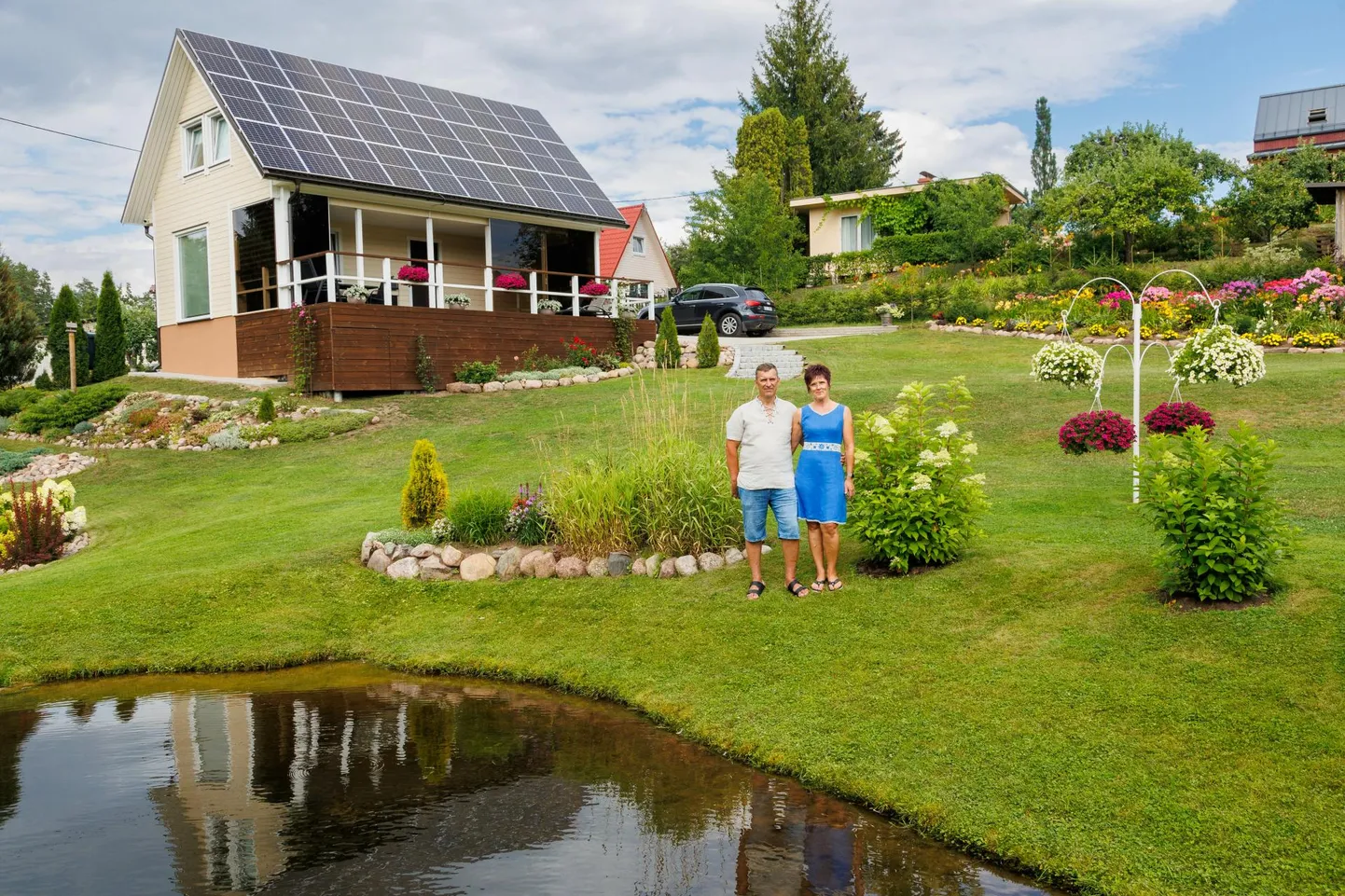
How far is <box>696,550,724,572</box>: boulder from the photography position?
8.25 meters

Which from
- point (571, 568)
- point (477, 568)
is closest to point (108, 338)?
point (477, 568)

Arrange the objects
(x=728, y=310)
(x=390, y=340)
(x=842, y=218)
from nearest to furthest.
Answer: (x=390, y=340), (x=728, y=310), (x=842, y=218)

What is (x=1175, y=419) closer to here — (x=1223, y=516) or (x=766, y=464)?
(x=1223, y=516)

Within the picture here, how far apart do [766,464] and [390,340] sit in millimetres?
13187

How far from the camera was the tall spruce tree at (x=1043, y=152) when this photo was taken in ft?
201

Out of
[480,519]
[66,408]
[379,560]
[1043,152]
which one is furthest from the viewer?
[1043,152]

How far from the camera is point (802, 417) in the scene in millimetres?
7246

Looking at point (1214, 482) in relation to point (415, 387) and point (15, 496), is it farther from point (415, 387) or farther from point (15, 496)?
point (415, 387)

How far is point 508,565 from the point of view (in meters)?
8.81

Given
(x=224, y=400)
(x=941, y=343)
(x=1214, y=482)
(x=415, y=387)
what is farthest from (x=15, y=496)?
(x=941, y=343)

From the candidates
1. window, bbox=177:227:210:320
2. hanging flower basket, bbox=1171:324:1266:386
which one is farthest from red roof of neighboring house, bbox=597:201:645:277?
hanging flower basket, bbox=1171:324:1266:386

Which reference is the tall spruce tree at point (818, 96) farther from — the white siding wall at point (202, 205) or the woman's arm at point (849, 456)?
the woman's arm at point (849, 456)

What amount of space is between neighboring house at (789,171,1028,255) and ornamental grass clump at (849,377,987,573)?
31.7 metres

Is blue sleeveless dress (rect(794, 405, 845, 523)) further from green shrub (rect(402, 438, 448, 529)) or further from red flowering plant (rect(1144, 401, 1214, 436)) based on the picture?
red flowering plant (rect(1144, 401, 1214, 436))
